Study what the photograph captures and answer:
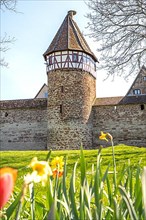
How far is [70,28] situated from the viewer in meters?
24.2

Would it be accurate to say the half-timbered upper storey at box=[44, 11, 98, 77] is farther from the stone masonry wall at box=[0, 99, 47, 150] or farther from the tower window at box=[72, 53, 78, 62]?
the stone masonry wall at box=[0, 99, 47, 150]

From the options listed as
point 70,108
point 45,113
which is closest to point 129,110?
point 70,108

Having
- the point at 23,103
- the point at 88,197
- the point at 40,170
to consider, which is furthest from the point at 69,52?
the point at 40,170

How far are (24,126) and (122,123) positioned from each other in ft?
22.0

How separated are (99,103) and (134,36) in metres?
10.1

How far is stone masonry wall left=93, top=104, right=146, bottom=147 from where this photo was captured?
22453 mm

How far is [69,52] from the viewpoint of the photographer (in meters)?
22.7

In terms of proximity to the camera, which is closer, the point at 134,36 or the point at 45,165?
the point at 45,165

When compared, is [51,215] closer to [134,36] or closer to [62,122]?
[134,36]

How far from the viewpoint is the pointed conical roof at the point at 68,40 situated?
74.7ft

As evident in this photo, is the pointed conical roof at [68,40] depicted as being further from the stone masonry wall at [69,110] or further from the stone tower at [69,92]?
the stone masonry wall at [69,110]

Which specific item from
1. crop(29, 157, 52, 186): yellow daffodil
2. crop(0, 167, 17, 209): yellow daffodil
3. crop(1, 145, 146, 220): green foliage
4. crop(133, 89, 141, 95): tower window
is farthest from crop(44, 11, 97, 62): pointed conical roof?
crop(0, 167, 17, 209): yellow daffodil

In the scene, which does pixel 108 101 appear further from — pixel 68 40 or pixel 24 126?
pixel 24 126

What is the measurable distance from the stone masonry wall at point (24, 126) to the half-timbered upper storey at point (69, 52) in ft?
9.60
